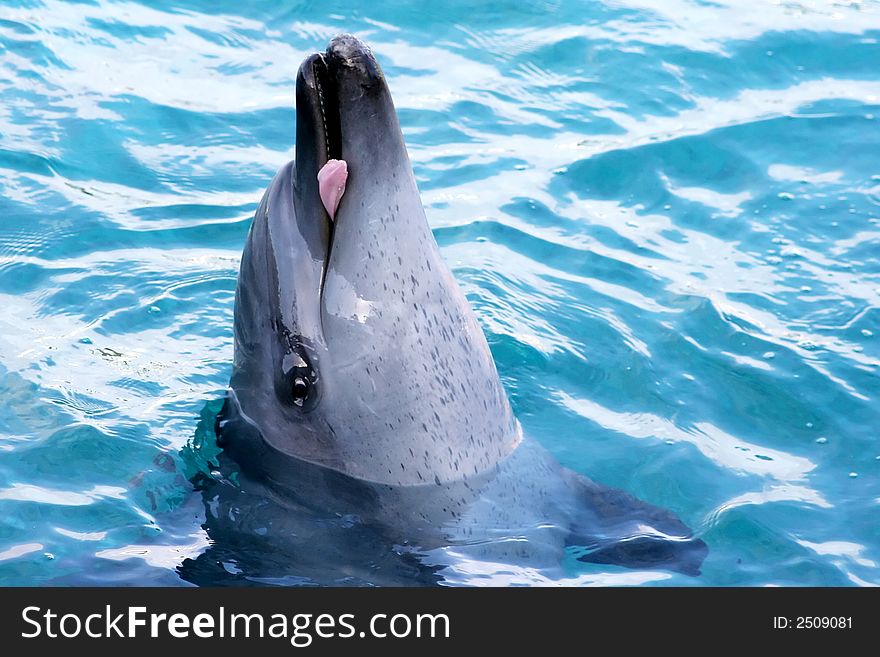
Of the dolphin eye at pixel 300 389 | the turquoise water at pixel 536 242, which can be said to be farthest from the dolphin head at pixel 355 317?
the turquoise water at pixel 536 242

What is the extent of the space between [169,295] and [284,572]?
3.27 metres

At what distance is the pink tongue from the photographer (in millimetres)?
5414

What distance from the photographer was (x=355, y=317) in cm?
562

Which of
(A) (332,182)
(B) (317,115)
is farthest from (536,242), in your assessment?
(B) (317,115)

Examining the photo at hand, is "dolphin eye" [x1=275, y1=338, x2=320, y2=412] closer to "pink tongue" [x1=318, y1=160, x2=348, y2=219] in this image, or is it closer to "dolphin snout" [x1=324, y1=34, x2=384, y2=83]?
"pink tongue" [x1=318, y1=160, x2=348, y2=219]

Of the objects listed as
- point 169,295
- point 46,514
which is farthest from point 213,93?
point 46,514

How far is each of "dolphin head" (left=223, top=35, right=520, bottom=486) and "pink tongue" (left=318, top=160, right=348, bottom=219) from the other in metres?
0.03

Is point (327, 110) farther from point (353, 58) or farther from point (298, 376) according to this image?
point (298, 376)

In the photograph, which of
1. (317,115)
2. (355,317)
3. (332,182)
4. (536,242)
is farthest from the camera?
(536,242)

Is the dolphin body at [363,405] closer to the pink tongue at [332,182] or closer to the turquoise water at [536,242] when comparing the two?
the pink tongue at [332,182]

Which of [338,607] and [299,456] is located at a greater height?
[299,456]

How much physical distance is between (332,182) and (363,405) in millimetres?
1049

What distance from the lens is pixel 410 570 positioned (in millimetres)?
5773

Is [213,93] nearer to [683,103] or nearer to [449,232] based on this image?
[449,232]
